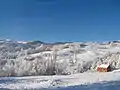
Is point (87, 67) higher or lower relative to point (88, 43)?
lower

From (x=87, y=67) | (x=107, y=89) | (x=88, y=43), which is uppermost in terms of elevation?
(x=88, y=43)

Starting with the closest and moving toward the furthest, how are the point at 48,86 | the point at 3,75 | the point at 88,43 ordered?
the point at 48,86, the point at 3,75, the point at 88,43

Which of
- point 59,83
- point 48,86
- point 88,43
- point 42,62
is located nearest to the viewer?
point 48,86

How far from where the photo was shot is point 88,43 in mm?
116812

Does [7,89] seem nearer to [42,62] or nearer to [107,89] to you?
[107,89]

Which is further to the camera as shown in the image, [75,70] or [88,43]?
[88,43]

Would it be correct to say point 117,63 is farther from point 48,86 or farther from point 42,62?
point 48,86

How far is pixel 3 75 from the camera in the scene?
45.8m

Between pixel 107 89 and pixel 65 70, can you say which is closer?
pixel 107 89

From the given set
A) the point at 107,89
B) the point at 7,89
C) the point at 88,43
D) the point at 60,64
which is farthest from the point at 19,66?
the point at 88,43

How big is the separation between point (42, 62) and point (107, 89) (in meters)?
23.4

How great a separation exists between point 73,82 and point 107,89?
7260mm

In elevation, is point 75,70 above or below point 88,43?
below

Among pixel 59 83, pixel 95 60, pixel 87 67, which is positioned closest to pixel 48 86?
pixel 59 83
